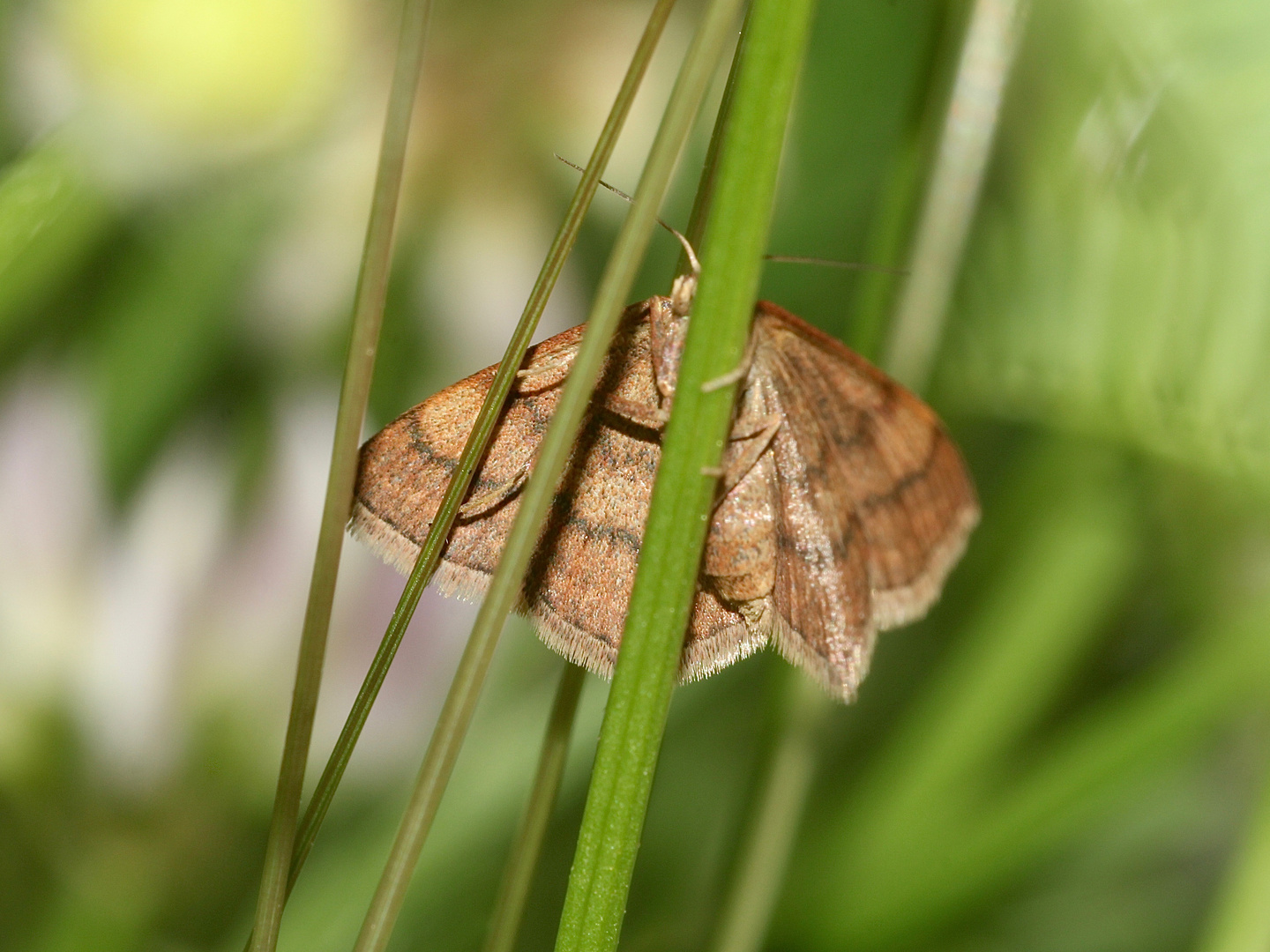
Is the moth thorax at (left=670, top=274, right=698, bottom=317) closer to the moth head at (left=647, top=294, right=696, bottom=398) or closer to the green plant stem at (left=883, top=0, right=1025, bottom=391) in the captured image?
the moth head at (left=647, top=294, right=696, bottom=398)

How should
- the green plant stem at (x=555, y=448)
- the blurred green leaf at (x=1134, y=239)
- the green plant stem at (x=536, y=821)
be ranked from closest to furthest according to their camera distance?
the green plant stem at (x=555, y=448) → the green plant stem at (x=536, y=821) → the blurred green leaf at (x=1134, y=239)

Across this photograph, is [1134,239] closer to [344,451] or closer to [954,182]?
[954,182]

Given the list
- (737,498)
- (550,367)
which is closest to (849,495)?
(737,498)

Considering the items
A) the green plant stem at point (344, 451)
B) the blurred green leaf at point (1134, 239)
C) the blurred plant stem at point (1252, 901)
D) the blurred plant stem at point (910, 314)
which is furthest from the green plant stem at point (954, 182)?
the green plant stem at point (344, 451)

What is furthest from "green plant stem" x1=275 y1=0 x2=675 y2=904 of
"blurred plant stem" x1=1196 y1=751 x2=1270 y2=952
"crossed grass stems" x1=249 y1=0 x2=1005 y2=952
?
"blurred plant stem" x1=1196 y1=751 x2=1270 y2=952

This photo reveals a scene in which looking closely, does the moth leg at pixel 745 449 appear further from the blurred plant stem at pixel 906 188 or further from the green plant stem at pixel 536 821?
the blurred plant stem at pixel 906 188

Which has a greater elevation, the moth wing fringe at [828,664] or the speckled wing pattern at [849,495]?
the speckled wing pattern at [849,495]

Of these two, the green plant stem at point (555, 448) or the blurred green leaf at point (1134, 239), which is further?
the blurred green leaf at point (1134, 239)
